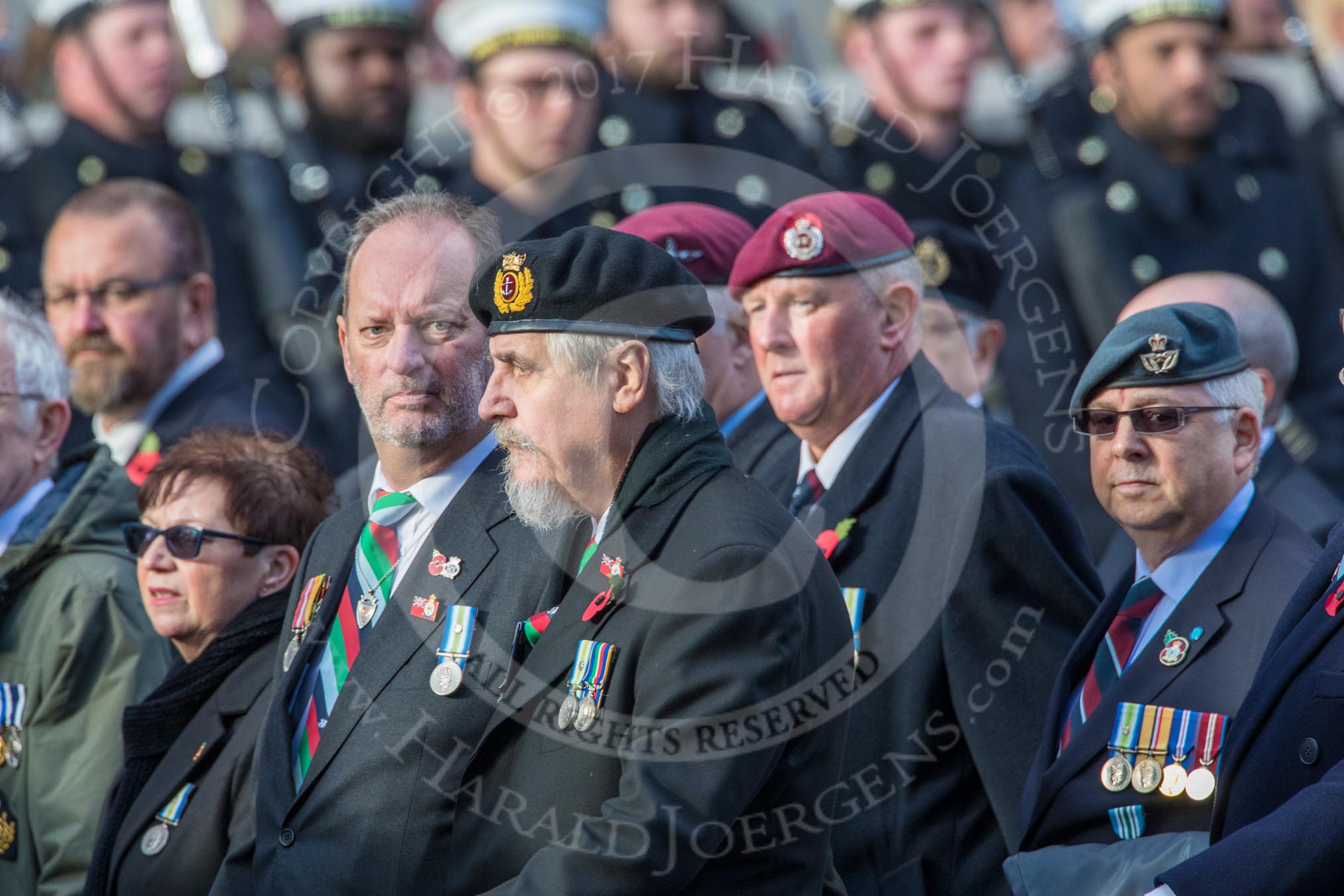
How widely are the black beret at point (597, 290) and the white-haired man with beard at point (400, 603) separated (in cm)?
54

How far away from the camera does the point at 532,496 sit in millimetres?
3229

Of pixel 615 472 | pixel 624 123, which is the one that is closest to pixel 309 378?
pixel 624 123

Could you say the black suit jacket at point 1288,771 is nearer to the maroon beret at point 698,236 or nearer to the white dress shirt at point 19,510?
the maroon beret at point 698,236

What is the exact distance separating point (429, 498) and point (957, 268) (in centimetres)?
223

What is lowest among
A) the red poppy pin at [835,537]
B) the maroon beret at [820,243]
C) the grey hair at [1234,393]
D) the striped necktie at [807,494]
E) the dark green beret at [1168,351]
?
the red poppy pin at [835,537]

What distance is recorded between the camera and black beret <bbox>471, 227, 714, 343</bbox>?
311 centimetres

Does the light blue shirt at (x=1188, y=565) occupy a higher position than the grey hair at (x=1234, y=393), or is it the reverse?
the grey hair at (x=1234, y=393)

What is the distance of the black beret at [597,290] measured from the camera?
3109mm

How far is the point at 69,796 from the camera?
14.1 ft

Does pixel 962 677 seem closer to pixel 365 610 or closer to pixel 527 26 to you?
pixel 365 610

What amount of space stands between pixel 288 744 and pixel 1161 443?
1.83 meters

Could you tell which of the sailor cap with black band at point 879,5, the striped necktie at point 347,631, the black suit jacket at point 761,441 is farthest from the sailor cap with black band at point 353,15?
the striped necktie at point 347,631

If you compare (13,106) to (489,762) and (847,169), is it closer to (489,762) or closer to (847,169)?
(847,169)

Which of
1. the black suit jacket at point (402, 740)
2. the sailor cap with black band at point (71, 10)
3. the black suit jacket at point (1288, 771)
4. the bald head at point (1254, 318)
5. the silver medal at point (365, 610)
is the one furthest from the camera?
the sailor cap with black band at point (71, 10)
